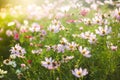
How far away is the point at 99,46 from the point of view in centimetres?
385

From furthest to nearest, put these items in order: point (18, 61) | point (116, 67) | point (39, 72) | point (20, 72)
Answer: point (18, 61)
point (20, 72)
point (39, 72)
point (116, 67)

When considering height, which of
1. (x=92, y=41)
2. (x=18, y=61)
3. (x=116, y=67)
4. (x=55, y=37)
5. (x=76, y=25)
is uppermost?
(x=76, y=25)

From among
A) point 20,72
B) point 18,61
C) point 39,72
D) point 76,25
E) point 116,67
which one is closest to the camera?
point 116,67

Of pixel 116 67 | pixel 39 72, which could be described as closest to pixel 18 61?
pixel 39 72

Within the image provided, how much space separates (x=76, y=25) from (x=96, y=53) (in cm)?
152

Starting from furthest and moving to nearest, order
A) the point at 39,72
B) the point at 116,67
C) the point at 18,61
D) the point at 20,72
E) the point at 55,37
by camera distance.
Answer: the point at 55,37 < the point at 18,61 < the point at 20,72 < the point at 39,72 < the point at 116,67

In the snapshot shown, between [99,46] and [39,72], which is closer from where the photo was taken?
[39,72]

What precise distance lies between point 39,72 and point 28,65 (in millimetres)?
203

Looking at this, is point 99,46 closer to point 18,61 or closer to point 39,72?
point 39,72

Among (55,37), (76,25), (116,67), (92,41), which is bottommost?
(116,67)

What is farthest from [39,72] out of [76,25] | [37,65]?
[76,25]

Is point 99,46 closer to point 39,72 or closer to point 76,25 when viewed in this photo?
point 39,72

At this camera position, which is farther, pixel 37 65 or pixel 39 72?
pixel 37 65

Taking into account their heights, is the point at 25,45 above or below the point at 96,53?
above
